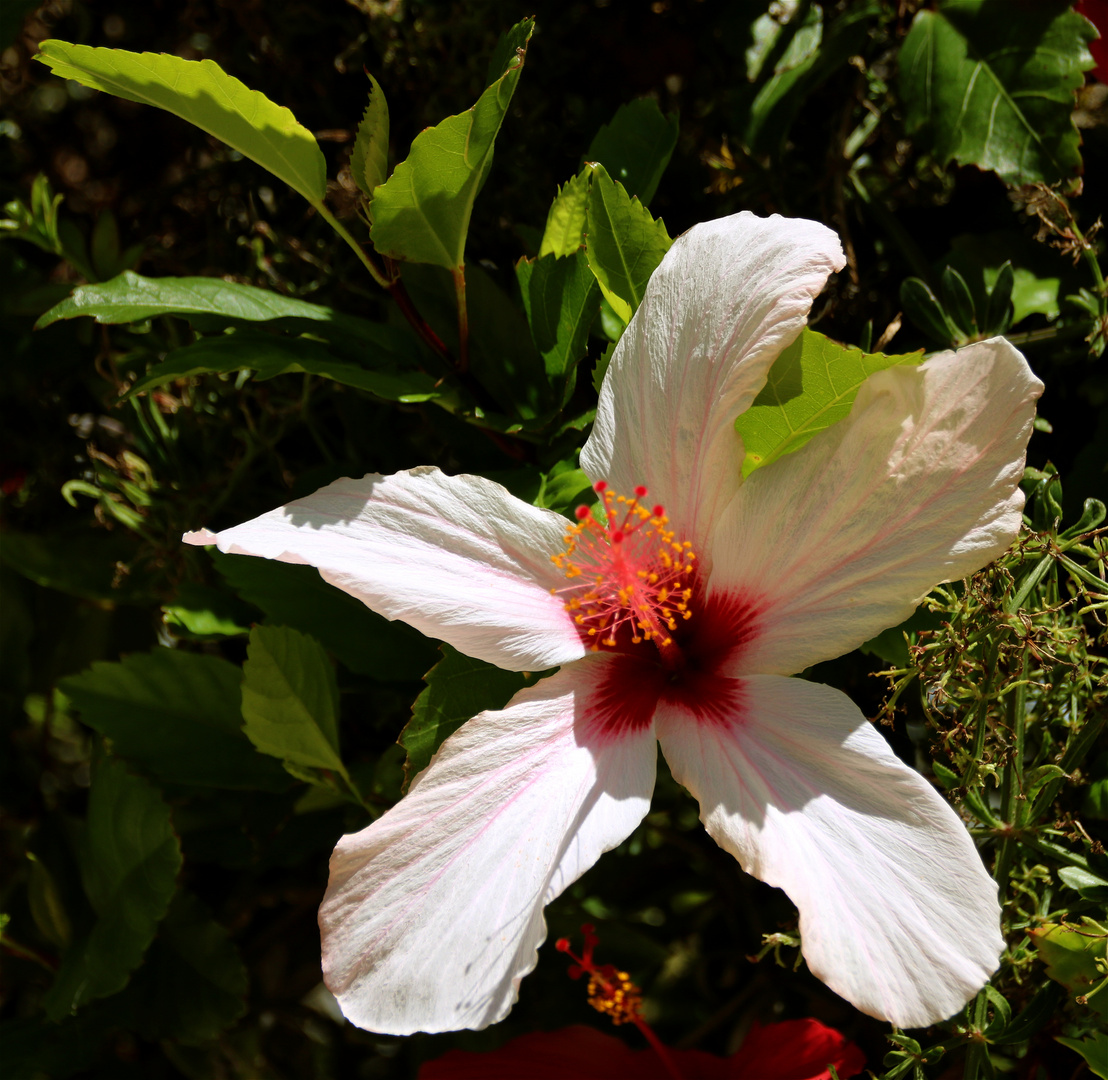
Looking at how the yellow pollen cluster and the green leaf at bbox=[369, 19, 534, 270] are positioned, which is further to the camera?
the yellow pollen cluster

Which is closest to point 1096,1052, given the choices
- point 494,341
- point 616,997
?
point 616,997

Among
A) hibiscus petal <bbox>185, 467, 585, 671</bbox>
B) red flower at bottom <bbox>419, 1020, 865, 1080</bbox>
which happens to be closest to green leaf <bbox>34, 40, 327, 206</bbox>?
hibiscus petal <bbox>185, 467, 585, 671</bbox>

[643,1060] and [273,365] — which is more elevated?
[273,365]

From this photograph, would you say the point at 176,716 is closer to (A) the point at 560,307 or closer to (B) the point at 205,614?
(B) the point at 205,614

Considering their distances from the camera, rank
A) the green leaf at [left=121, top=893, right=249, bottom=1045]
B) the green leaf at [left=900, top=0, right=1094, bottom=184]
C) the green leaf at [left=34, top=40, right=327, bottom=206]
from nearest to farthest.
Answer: the green leaf at [left=34, top=40, right=327, bottom=206]
the green leaf at [left=900, top=0, right=1094, bottom=184]
the green leaf at [left=121, top=893, right=249, bottom=1045]

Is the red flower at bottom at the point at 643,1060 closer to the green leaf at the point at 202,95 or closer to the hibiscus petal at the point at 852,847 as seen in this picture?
the hibiscus petal at the point at 852,847

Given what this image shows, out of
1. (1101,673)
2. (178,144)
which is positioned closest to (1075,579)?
(1101,673)

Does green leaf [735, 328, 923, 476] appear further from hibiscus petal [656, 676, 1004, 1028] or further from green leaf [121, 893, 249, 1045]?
green leaf [121, 893, 249, 1045]

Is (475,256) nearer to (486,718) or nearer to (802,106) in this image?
(802,106)
